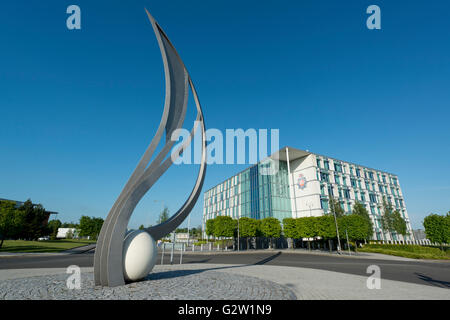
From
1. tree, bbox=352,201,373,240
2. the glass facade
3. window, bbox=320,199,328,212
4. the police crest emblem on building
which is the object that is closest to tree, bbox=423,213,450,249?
tree, bbox=352,201,373,240

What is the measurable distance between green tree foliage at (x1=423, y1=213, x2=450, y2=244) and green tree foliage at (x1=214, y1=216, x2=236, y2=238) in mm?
39192

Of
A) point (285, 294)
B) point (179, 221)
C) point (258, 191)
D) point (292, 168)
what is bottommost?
point (285, 294)

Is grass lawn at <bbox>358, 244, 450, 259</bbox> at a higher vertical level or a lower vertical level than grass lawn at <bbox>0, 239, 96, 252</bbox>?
lower

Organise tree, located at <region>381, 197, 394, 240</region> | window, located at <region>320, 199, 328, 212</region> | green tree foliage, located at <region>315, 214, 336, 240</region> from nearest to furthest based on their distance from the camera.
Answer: green tree foliage, located at <region>315, 214, 336, 240</region>
window, located at <region>320, 199, 328, 212</region>
tree, located at <region>381, 197, 394, 240</region>

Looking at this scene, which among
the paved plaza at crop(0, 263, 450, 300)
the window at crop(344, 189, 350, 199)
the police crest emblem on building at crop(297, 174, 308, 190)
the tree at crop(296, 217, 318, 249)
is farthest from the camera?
the window at crop(344, 189, 350, 199)

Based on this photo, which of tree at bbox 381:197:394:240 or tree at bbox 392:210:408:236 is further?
tree at bbox 381:197:394:240

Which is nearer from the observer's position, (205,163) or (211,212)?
(205,163)

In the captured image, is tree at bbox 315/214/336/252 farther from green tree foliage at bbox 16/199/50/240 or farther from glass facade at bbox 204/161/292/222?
green tree foliage at bbox 16/199/50/240

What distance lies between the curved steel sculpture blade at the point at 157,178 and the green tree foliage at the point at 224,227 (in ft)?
120

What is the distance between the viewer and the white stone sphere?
844 centimetres
